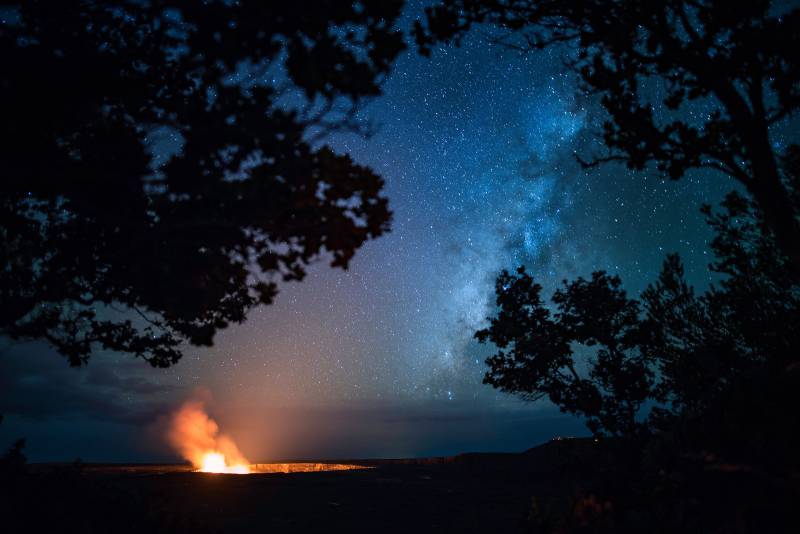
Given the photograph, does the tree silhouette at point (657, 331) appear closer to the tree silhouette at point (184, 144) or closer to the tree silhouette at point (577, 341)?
the tree silhouette at point (577, 341)

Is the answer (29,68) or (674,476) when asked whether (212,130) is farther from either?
(674,476)

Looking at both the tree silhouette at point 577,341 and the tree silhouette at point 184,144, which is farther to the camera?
the tree silhouette at point 577,341

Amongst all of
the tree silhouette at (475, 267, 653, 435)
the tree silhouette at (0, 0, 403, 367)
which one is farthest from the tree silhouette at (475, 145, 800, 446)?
the tree silhouette at (0, 0, 403, 367)

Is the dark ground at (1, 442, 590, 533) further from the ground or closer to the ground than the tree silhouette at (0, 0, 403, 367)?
closer to the ground

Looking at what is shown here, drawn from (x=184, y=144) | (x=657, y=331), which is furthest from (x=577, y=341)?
(x=184, y=144)

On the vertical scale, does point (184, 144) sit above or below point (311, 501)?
above

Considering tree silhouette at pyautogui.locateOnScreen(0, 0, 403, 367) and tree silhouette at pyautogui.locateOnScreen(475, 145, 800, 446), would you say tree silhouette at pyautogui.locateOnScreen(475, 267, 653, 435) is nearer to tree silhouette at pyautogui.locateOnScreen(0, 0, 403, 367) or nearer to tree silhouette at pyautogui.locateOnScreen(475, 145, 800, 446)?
tree silhouette at pyautogui.locateOnScreen(475, 145, 800, 446)

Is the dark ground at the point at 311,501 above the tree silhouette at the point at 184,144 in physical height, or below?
below

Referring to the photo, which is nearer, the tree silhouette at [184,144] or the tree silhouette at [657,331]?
the tree silhouette at [184,144]

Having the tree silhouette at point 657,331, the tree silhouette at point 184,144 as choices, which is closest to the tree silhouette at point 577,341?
the tree silhouette at point 657,331

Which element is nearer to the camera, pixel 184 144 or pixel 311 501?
pixel 184 144

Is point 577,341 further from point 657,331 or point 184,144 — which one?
point 184,144

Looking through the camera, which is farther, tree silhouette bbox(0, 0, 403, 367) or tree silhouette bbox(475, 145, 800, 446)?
tree silhouette bbox(475, 145, 800, 446)

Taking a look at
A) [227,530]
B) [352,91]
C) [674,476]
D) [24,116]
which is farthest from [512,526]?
[24,116]
